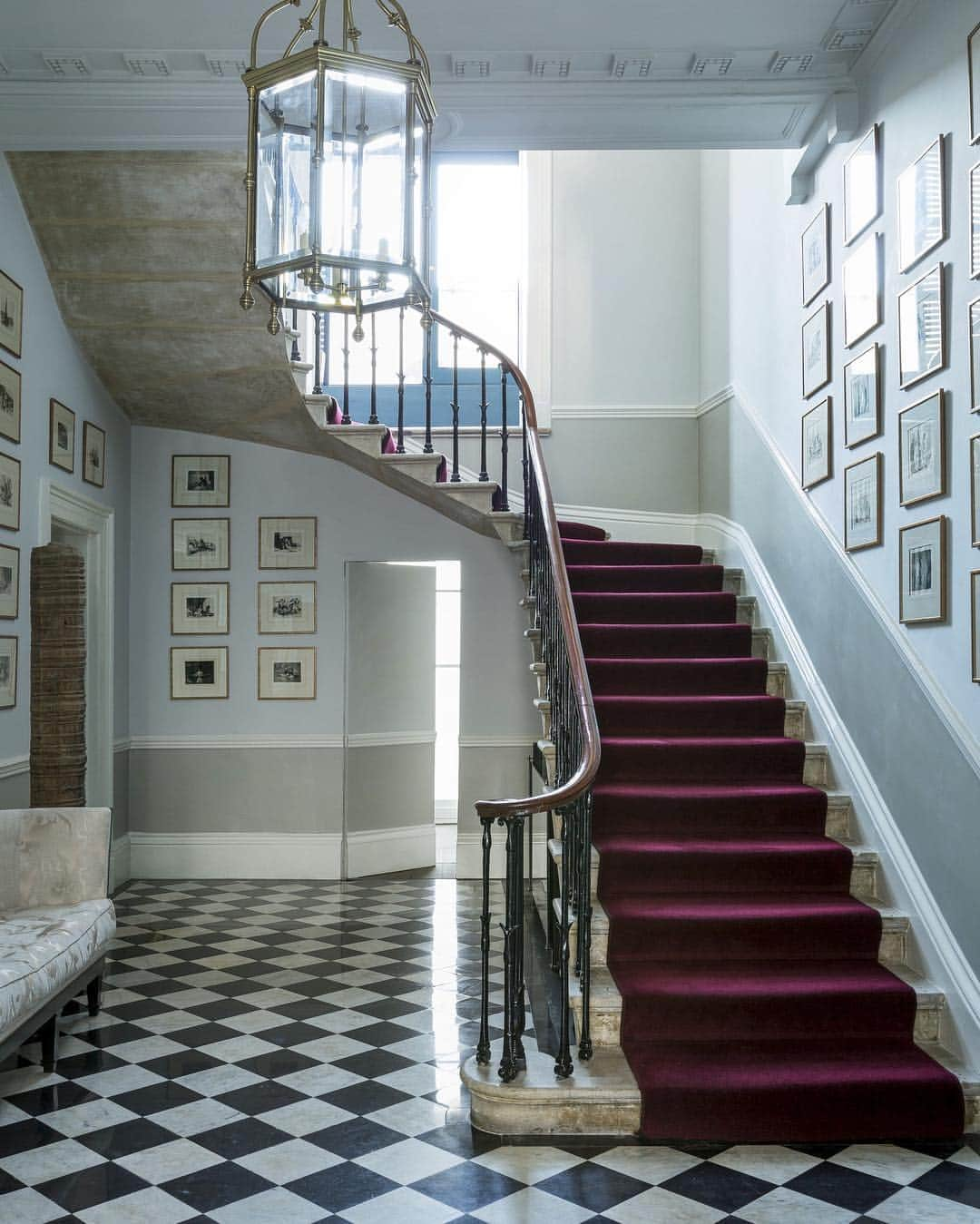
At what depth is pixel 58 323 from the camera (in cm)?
627

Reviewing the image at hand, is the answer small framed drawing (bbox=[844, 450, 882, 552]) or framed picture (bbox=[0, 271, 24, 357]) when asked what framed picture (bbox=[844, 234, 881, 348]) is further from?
framed picture (bbox=[0, 271, 24, 357])

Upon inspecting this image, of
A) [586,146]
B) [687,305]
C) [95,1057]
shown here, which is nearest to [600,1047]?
[95,1057]

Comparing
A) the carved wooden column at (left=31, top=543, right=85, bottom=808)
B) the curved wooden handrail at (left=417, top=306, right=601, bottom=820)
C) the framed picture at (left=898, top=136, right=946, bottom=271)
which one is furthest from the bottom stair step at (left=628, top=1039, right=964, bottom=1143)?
the carved wooden column at (left=31, top=543, right=85, bottom=808)

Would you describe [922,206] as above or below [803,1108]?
above

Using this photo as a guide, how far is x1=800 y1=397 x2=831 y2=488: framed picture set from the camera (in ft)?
16.9

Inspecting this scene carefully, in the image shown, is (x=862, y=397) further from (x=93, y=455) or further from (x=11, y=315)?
(x=93, y=455)

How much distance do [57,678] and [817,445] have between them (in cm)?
367

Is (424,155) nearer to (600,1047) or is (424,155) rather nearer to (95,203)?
(600,1047)

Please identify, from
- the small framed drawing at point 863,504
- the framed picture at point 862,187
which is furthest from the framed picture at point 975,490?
the framed picture at point 862,187

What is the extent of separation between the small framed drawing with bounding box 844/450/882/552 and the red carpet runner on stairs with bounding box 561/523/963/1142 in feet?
3.28

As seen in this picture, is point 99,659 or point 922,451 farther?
point 99,659

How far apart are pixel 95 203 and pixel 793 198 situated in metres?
3.42

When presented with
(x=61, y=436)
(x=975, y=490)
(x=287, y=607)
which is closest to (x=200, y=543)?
(x=287, y=607)

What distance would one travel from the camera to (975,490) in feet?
12.0
